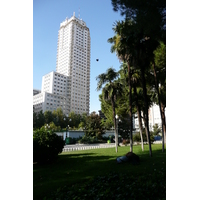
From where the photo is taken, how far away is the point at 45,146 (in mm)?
3887

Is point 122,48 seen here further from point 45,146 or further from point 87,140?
point 87,140

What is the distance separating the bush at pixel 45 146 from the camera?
150 inches

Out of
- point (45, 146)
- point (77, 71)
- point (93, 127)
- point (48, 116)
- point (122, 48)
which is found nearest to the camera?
point (45, 146)

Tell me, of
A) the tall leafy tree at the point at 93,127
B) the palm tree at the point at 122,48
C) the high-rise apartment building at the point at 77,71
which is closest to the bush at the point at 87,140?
the tall leafy tree at the point at 93,127

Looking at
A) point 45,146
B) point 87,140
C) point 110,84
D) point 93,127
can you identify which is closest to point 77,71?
point 110,84

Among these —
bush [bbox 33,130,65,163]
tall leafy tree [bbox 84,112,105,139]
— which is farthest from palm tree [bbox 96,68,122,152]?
tall leafy tree [bbox 84,112,105,139]

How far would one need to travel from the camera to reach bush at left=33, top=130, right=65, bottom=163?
3.80m

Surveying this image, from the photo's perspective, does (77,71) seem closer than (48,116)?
Yes

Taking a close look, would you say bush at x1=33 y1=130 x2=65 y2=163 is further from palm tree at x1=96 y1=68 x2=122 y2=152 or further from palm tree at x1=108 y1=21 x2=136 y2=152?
palm tree at x1=96 y1=68 x2=122 y2=152
